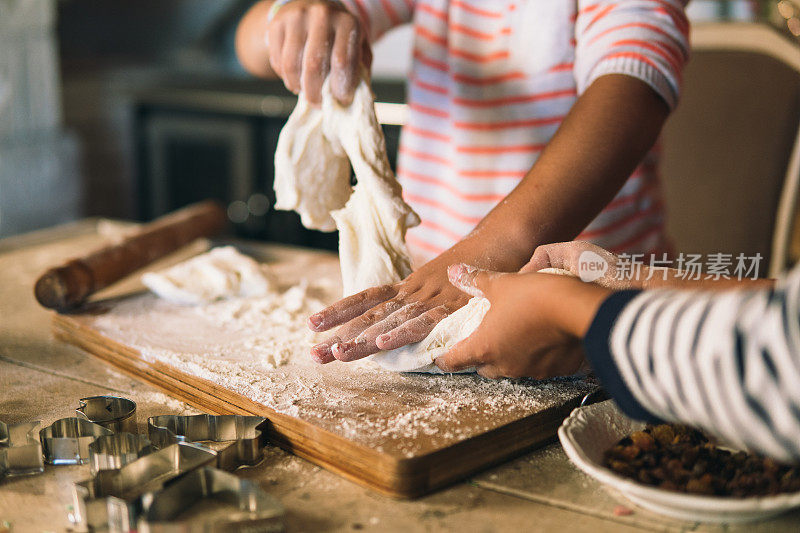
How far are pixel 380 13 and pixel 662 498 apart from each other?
1.22 metres

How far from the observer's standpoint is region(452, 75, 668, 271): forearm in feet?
3.85

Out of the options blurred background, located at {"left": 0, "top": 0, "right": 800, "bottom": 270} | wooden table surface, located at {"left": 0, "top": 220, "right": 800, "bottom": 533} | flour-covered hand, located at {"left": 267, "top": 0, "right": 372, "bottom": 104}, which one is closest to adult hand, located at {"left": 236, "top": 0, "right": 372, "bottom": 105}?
flour-covered hand, located at {"left": 267, "top": 0, "right": 372, "bottom": 104}

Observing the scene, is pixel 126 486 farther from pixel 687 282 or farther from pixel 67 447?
pixel 687 282

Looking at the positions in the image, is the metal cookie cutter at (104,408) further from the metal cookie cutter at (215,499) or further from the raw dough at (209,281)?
the raw dough at (209,281)

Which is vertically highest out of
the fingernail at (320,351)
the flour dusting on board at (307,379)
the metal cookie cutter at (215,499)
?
the fingernail at (320,351)

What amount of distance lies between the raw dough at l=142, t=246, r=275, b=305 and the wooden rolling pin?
0.33 feet

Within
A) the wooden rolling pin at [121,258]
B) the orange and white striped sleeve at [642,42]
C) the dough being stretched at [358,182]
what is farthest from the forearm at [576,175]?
the wooden rolling pin at [121,258]

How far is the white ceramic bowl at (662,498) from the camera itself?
74 centimetres

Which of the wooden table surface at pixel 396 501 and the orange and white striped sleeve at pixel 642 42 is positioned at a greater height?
the orange and white striped sleeve at pixel 642 42

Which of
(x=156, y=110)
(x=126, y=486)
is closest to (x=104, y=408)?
(x=126, y=486)

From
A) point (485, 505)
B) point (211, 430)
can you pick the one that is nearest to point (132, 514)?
point (211, 430)

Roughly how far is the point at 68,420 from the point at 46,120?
2330 millimetres

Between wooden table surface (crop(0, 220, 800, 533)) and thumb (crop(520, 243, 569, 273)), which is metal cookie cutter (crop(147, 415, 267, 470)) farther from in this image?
thumb (crop(520, 243, 569, 273))

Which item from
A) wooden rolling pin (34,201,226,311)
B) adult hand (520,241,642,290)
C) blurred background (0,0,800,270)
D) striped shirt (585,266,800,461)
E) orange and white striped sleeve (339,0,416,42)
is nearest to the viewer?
striped shirt (585,266,800,461)
